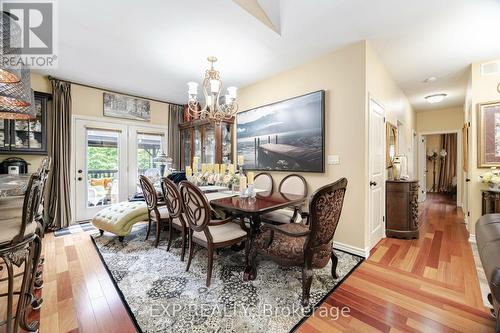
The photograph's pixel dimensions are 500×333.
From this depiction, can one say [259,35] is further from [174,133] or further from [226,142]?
[174,133]

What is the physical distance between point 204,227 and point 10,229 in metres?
1.26

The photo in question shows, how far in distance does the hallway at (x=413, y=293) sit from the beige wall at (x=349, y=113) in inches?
18.9

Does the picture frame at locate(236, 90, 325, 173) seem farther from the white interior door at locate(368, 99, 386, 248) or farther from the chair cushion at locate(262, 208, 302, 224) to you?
the chair cushion at locate(262, 208, 302, 224)

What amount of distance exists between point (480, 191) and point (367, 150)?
1993mm

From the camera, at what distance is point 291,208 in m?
3.01

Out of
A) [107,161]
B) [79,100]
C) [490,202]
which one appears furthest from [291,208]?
[79,100]

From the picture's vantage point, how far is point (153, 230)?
3539 mm

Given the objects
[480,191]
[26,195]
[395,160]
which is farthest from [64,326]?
[480,191]

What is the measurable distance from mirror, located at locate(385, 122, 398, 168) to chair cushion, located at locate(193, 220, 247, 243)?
8.84 ft

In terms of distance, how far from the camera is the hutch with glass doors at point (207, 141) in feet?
14.4

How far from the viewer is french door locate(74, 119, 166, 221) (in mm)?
4000

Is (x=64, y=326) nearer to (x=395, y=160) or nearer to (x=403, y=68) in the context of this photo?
(x=395, y=160)

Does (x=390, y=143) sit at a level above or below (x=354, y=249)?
above

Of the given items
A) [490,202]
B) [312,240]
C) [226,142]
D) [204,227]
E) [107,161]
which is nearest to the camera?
[312,240]
